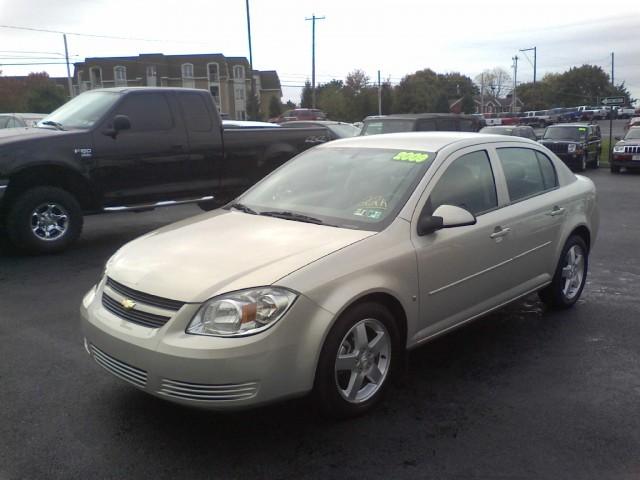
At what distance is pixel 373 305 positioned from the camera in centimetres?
360

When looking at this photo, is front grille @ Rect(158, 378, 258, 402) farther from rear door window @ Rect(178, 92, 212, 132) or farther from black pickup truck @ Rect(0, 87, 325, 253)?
rear door window @ Rect(178, 92, 212, 132)

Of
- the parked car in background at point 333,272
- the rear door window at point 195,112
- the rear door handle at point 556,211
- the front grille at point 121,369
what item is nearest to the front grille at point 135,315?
the parked car in background at point 333,272

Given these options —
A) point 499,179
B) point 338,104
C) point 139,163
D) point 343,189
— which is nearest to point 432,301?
point 343,189

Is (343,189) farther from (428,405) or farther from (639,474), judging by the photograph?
(639,474)

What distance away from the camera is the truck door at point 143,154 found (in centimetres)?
812

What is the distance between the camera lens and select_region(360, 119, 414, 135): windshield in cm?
1347

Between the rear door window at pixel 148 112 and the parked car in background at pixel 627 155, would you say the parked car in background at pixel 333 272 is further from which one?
the parked car in background at pixel 627 155

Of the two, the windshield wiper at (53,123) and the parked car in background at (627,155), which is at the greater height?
the windshield wiper at (53,123)

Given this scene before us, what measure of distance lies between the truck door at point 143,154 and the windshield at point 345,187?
3888 mm

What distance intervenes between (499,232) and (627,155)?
17567 millimetres

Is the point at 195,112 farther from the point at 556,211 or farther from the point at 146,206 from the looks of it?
the point at 556,211

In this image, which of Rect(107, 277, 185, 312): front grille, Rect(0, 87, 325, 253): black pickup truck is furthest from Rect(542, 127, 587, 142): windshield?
Rect(107, 277, 185, 312): front grille

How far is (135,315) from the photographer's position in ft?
11.1

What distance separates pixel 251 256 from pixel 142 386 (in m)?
0.91
